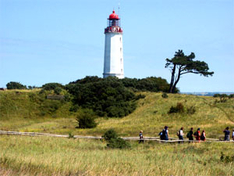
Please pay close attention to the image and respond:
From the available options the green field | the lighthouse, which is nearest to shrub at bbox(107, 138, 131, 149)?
the green field

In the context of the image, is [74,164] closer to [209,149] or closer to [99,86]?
[209,149]

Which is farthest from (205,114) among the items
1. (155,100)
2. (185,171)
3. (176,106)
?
(185,171)

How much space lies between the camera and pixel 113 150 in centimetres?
2236

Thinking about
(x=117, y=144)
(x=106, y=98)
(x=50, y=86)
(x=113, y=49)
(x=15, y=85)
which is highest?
(x=113, y=49)

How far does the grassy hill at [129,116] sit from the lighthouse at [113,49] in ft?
46.3

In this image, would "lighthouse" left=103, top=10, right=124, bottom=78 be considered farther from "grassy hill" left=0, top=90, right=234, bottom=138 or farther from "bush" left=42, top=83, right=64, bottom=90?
"grassy hill" left=0, top=90, right=234, bottom=138

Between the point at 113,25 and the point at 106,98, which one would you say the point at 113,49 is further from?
the point at 106,98

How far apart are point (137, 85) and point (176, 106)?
20.3 meters

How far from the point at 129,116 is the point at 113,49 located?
22.9 meters

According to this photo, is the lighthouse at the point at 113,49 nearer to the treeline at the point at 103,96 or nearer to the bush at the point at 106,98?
the treeline at the point at 103,96

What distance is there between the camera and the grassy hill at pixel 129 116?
3944cm

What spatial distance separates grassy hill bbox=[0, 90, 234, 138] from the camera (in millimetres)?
39438

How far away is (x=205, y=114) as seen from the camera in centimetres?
4588

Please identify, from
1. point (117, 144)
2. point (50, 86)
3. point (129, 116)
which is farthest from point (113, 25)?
point (117, 144)
